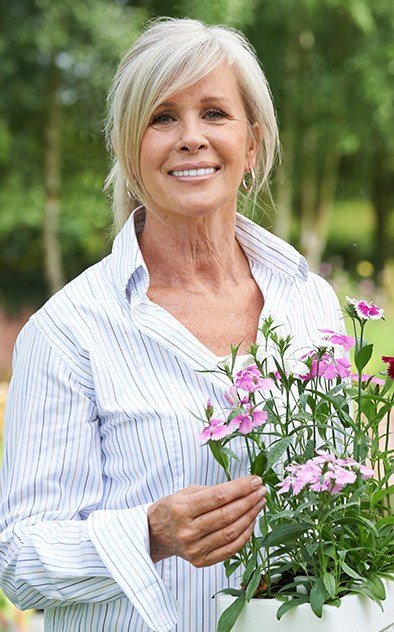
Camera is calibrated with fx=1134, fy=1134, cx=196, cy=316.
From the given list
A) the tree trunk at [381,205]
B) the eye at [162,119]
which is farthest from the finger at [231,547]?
the tree trunk at [381,205]

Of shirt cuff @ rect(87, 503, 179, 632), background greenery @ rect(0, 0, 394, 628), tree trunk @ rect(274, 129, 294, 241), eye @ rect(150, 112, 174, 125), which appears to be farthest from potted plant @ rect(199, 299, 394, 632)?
tree trunk @ rect(274, 129, 294, 241)

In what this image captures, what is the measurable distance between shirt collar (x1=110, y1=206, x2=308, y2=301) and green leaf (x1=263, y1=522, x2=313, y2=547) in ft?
1.83

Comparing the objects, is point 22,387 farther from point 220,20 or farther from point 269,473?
point 220,20

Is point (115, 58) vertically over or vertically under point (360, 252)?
over

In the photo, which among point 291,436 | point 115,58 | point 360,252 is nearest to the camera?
point 291,436

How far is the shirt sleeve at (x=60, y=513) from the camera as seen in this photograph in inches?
66.1

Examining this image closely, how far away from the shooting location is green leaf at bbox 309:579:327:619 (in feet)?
4.87

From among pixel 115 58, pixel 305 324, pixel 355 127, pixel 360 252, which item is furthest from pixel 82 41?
pixel 305 324

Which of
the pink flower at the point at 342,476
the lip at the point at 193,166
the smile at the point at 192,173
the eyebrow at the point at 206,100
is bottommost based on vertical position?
the pink flower at the point at 342,476

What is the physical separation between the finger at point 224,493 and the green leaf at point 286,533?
0.07 metres

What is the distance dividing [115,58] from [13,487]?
1035cm

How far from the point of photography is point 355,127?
15008 mm

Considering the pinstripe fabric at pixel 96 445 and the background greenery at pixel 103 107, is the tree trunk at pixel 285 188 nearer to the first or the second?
the background greenery at pixel 103 107

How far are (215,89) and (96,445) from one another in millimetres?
651
